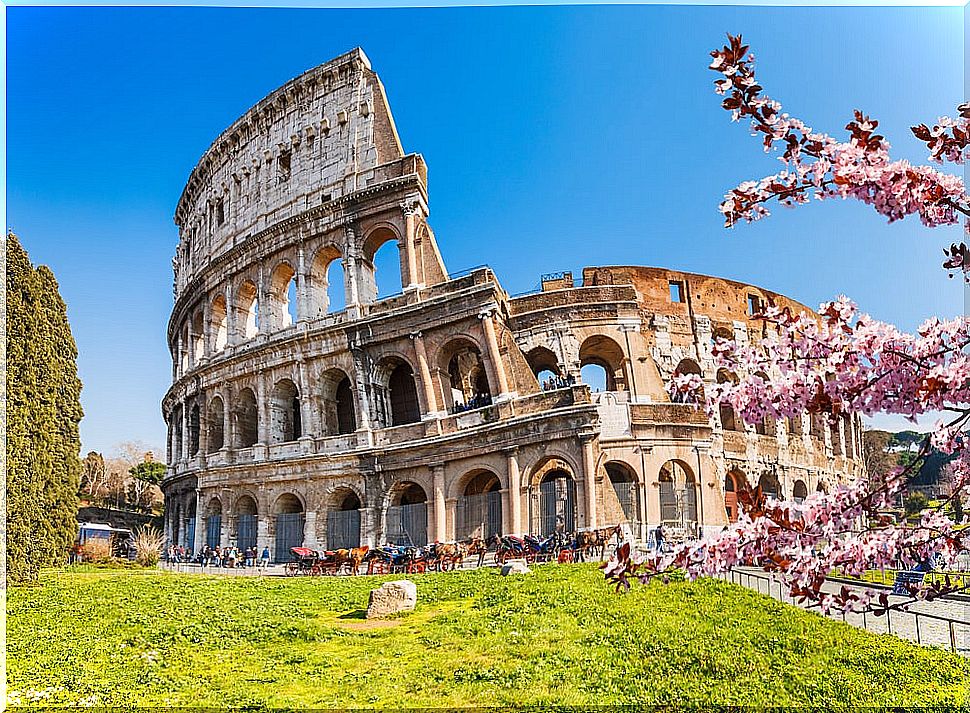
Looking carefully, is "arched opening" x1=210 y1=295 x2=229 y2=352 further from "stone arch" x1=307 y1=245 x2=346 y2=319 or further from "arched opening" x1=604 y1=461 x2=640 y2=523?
"arched opening" x1=604 y1=461 x2=640 y2=523

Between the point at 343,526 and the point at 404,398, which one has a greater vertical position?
the point at 404,398

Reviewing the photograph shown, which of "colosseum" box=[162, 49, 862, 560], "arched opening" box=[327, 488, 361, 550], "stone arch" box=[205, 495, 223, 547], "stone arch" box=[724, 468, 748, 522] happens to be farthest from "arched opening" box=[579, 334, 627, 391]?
"stone arch" box=[205, 495, 223, 547]

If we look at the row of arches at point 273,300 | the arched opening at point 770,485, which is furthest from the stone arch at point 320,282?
the arched opening at point 770,485

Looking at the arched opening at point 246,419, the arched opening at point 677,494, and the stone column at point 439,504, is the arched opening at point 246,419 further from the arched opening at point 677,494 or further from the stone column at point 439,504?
the arched opening at point 677,494

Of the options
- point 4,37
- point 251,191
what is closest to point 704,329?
point 251,191

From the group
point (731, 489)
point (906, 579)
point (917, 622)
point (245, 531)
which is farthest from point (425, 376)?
point (906, 579)

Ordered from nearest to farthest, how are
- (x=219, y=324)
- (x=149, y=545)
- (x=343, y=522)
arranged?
(x=343, y=522)
(x=149, y=545)
(x=219, y=324)

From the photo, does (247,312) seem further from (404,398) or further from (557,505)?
(557,505)
